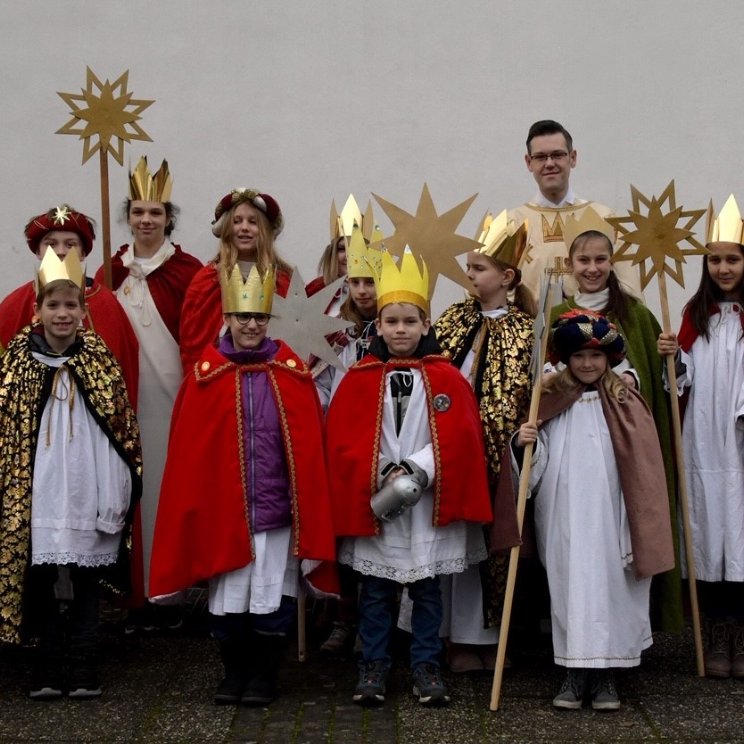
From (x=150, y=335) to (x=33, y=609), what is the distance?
5.40 ft

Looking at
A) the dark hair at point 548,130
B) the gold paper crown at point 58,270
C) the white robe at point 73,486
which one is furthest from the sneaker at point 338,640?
the dark hair at point 548,130

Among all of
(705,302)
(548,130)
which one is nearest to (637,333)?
(705,302)

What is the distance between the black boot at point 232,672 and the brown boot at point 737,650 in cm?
211

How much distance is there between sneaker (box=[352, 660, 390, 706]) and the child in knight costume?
695mm

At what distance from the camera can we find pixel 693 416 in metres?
6.66

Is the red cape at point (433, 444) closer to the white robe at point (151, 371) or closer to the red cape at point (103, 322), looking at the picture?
the red cape at point (103, 322)

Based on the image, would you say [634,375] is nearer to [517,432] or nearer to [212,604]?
[517,432]

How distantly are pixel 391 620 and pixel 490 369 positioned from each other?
3.92ft

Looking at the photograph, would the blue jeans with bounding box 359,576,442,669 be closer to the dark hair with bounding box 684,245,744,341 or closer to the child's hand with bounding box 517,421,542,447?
the child's hand with bounding box 517,421,542,447

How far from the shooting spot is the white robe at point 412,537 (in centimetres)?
602

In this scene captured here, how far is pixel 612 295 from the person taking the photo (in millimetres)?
6656

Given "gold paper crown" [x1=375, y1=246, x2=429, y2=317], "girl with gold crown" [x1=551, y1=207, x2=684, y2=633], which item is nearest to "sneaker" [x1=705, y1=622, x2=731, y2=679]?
→ "girl with gold crown" [x1=551, y1=207, x2=684, y2=633]

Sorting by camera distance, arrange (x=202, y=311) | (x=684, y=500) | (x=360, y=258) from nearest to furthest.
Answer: (x=684, y=500), (x=360, y=258), (x=202, y=311)

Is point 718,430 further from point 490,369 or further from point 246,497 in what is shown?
point 246,497
